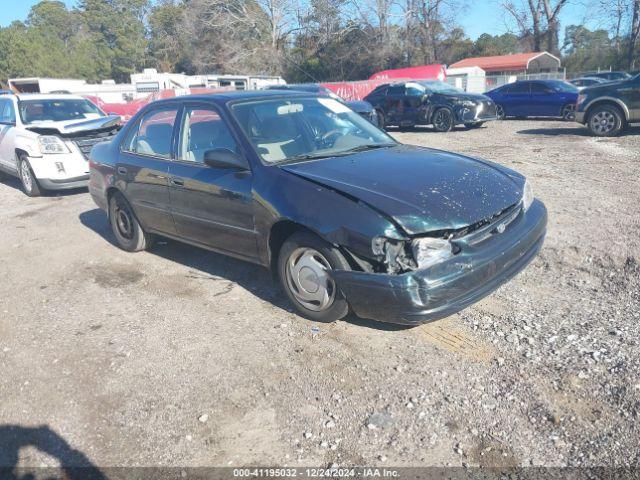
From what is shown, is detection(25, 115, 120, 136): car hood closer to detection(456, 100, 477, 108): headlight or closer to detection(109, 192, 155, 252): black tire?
detection(109, 192, 155, 252): black tire

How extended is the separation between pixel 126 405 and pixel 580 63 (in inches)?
2117

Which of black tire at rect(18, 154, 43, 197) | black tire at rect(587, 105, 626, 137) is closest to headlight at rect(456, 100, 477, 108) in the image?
black tire at rect(587, 105, 626, 137)

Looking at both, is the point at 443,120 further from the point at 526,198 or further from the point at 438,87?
the point at 526,198

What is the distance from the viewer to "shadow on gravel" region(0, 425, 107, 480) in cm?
278

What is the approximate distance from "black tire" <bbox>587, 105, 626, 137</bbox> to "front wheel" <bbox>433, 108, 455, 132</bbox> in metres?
4.04

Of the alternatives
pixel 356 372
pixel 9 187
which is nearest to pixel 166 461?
pixel 356 372

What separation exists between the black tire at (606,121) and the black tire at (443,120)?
4026mm

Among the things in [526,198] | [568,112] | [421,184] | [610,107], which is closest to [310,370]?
[421,184]

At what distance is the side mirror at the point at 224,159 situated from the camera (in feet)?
13.9

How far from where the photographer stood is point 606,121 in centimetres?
1273

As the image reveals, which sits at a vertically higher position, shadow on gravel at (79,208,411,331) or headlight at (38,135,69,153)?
headlight at (38,135,69,153)

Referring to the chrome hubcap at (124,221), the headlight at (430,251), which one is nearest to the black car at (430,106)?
the chrome hubcap at (124,221)

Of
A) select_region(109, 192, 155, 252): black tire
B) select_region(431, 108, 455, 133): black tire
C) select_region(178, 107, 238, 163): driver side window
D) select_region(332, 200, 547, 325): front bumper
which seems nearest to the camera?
select_region(332, 200, 547, 325): front bumper

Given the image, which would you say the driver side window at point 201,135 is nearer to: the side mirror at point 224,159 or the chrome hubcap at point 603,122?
the side mirror at point 224,159
